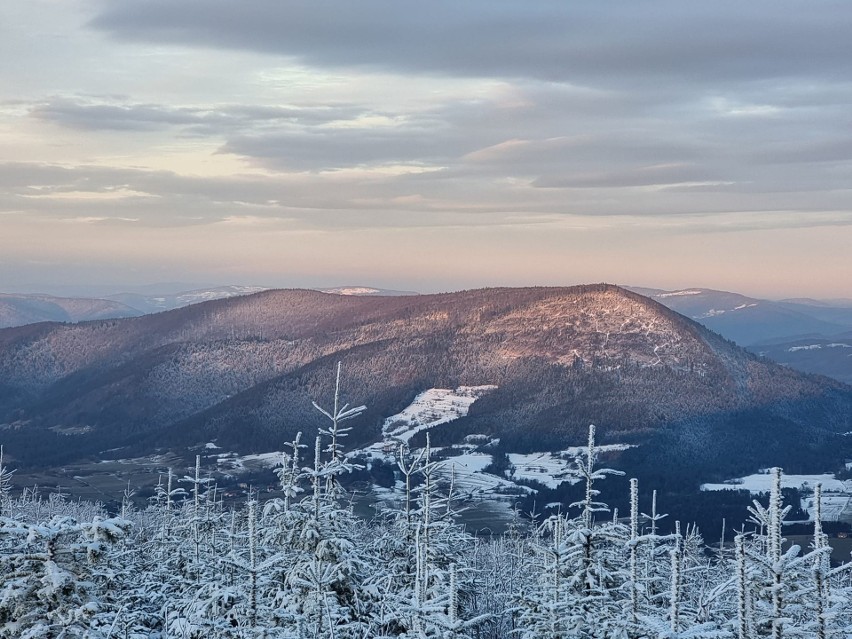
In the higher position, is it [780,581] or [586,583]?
[780,581]

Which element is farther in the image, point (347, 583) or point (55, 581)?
point (347, 583)

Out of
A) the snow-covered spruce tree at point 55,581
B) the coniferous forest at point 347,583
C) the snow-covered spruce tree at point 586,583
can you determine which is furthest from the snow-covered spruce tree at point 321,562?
the snow-covered spruce tree at point 55,581

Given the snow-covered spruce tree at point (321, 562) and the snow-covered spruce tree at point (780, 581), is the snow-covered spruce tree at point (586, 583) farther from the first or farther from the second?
the snow-covered spruce tree at point (321, 562)

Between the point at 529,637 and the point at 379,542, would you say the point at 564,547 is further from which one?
the point at 379,542

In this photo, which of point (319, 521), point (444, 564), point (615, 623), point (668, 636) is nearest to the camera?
point (668, 636)

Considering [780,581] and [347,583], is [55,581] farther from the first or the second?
[780,581]

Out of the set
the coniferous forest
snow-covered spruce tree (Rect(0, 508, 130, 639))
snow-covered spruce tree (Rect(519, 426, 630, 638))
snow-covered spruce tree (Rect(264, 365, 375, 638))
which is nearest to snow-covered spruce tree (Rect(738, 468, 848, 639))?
the coniferous forest

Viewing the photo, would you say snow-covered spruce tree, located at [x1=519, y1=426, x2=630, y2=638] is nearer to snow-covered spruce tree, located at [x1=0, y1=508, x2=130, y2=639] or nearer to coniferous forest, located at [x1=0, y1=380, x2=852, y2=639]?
coniferous forest, located at [x1=0, y1=380, x2=852, y2=639]

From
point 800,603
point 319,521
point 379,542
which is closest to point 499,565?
point 379,542

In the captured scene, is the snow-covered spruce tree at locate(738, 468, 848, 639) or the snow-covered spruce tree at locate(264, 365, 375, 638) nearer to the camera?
the snow-covered spruce tree at locate(738, 468, 848, 639)

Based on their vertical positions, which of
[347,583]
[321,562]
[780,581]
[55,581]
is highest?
[780,581]

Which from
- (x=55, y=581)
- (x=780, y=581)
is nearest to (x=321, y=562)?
(x=55, y=581)
